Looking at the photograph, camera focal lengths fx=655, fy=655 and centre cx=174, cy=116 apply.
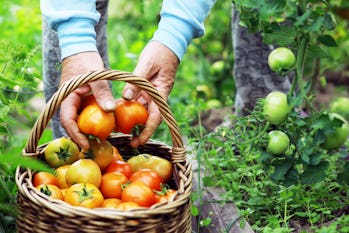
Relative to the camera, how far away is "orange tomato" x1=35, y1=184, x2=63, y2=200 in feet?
6.06

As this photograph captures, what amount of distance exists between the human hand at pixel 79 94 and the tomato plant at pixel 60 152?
90 mm

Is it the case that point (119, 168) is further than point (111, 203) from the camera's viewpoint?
Yes

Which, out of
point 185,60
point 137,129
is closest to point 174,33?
point 137,129

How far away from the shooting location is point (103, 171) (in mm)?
2111

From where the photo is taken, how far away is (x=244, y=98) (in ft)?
10.1

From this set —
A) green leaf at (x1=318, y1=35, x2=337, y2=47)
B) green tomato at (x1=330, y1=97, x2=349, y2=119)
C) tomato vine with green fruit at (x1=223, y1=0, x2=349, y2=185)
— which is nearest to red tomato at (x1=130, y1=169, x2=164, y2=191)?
tomato vine with green fruit at (x1=223, y1=0, x2=349, y2=185)

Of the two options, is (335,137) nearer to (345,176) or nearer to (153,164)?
(345,176)

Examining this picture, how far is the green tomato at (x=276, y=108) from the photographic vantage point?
1979 mm

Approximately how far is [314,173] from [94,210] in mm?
681

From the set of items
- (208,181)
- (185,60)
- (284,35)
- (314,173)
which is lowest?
(185,60)

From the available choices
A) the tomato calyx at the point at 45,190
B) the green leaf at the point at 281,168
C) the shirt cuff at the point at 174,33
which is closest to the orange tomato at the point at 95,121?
the tomato calyx at the point at 45,190

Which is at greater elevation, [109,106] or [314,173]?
[109,106]

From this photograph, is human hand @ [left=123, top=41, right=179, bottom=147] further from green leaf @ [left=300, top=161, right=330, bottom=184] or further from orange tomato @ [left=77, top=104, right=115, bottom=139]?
green leaf @ [left=300, top=161, right=330, bottom=184]

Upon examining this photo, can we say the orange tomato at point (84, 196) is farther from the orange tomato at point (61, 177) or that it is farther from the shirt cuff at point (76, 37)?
the shirt cuff at point (76, 37)
